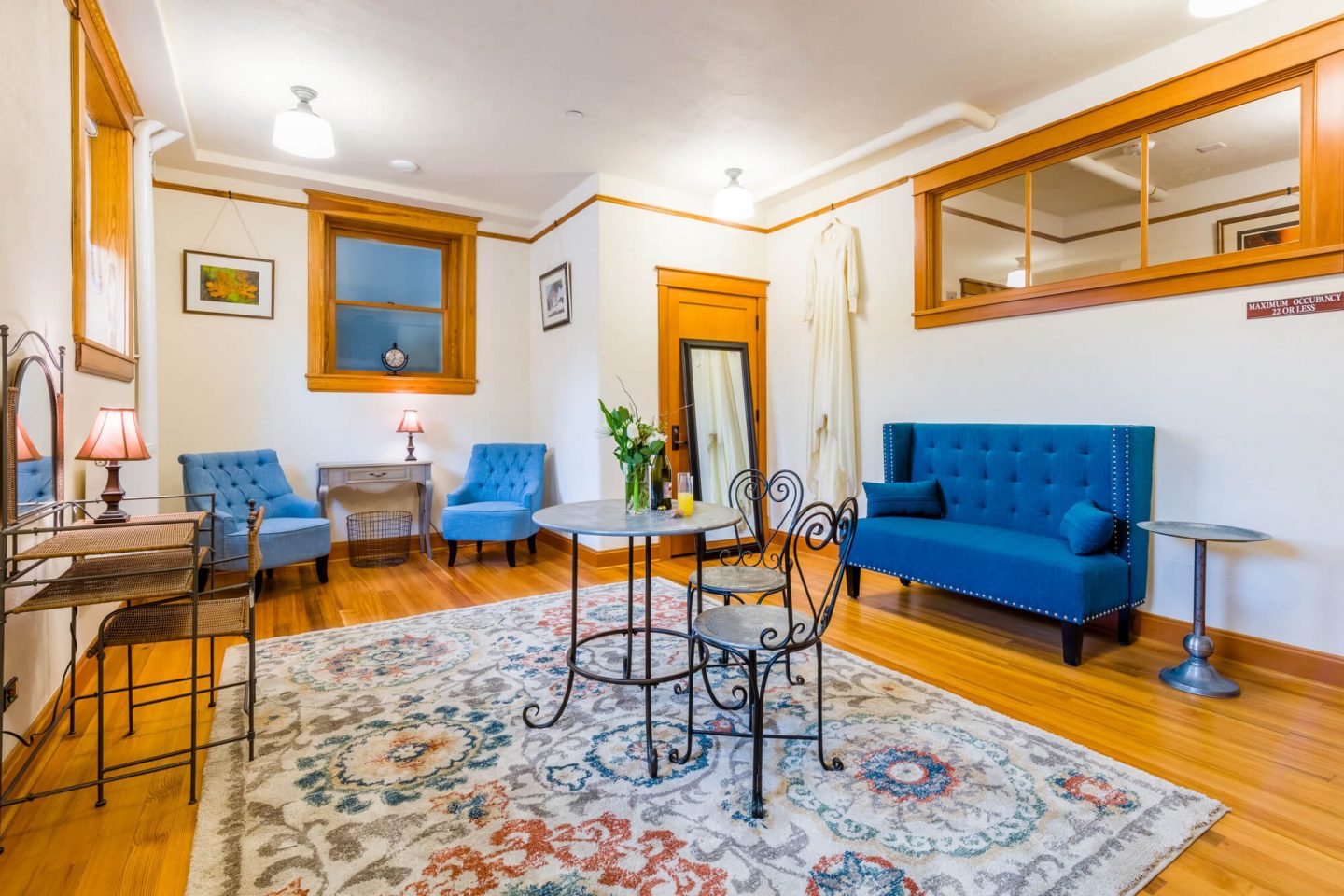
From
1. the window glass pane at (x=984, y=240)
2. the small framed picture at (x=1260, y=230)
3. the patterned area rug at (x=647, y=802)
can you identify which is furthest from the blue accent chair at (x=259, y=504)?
the small framed picture at (x=1260, y=230)

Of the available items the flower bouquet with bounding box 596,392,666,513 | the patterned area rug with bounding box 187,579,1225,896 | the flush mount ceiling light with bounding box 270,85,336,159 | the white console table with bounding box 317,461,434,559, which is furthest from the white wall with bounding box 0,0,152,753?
the white console table with bounding box 317,461,434,559

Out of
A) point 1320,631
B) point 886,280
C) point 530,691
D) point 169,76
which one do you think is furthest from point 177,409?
point 1320,631

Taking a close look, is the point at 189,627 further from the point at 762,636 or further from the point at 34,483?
the point at 762,636

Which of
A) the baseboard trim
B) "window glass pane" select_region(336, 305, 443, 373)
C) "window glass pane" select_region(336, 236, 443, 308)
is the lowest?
the baseboard trim

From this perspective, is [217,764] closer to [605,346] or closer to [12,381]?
[12,381]

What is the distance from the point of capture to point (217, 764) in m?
2.00

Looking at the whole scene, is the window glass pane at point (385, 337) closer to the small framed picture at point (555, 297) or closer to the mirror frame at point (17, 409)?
the small framed picture at point (555, 297)

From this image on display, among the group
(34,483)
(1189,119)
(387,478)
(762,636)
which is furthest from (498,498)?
(1189,119)

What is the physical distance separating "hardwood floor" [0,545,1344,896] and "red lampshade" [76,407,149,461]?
988 mm

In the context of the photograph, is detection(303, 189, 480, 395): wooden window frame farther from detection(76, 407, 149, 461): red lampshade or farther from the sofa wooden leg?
the sofa wooden leg

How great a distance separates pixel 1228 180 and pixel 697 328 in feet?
10.9

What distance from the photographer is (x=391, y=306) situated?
17.7 ft

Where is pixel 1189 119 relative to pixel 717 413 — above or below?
above

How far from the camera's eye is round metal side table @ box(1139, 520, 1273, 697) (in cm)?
252
